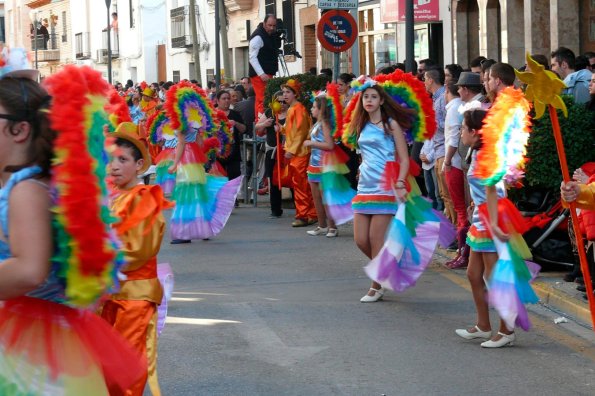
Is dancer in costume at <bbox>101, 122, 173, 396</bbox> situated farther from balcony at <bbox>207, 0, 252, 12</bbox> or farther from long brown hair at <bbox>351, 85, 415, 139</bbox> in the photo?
balcony at <bbox>207, 0, 252, 12</bbox>

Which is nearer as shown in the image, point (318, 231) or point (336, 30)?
point (318, 231)

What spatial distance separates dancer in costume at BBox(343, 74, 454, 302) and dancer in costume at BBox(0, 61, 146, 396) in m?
6.18

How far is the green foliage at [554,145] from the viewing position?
10.5 metres

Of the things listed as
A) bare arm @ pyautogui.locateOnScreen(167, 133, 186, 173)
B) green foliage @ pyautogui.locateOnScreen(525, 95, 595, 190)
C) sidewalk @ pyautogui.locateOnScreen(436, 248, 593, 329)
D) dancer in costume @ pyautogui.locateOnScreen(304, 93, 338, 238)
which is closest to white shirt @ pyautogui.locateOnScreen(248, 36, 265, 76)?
dancer in costume @ pyautogui.locateOnScreen(304, 93, 338, 238)

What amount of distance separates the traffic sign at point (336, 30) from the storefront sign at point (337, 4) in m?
0.08

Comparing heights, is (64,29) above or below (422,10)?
above

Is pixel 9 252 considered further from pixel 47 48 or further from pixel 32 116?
pixel 47 48

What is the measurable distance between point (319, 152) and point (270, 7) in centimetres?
2544

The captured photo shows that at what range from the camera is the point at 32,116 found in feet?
12.5

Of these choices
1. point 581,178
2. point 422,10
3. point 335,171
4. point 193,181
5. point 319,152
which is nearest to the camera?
point 581,178

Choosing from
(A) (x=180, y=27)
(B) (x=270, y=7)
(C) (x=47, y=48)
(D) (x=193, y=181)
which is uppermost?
(C) (x=47, y=48)

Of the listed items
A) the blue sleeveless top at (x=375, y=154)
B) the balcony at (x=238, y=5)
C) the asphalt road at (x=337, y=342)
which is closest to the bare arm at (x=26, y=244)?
the asphalt road at (x=337, y=342)

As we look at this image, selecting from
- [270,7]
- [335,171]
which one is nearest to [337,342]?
[335,171]

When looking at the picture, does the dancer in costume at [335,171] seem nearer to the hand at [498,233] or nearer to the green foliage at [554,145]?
the green foliage at [554,145]
